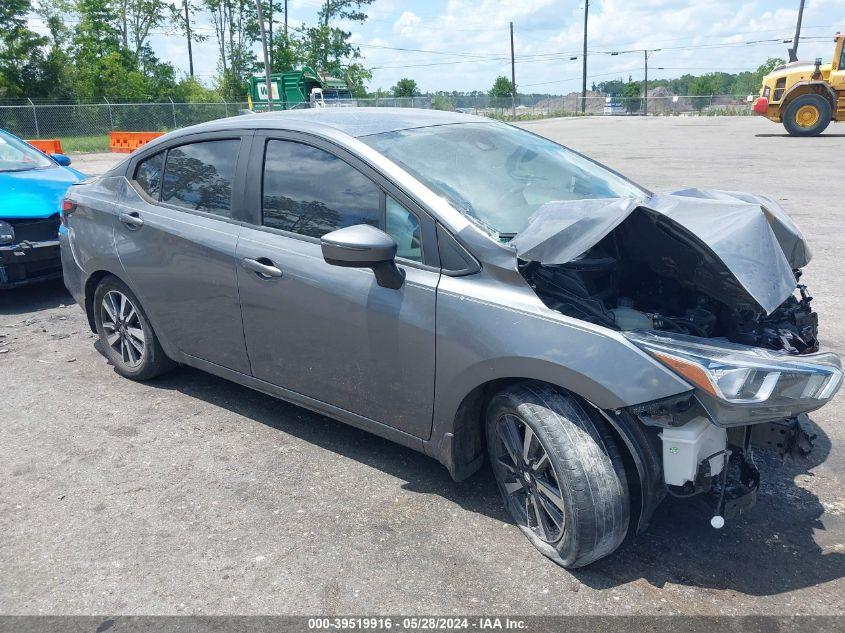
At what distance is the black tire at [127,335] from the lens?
4.52m

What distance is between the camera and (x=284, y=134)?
3658 millimetres

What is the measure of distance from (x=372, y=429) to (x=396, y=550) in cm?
62

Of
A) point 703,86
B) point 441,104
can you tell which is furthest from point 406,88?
point 703,86

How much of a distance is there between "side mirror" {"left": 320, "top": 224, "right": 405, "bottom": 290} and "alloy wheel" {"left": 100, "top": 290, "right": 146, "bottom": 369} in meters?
2.10

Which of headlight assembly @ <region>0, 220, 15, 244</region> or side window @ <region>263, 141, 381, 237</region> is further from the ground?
side window @ <region>263, 141, 381, 237</region>

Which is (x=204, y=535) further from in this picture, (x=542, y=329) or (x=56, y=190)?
(x=56, y=190)

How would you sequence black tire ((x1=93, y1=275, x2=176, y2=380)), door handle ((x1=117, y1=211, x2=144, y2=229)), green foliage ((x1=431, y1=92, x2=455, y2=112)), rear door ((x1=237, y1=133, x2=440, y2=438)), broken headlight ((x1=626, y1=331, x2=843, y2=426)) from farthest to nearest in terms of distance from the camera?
green foliage ((x1=431, y1=92, x2=455, y2=112))
black tire ((x1=93, y1=275, x2=176, y2=380))
door handle ((x1=117, y1=211, x2=144, y2=229))
rear door ((x1=237, y1=133, x2=440, y2=438))
broken headlight ((x1=626, y1=331, x2=843, y2=426))

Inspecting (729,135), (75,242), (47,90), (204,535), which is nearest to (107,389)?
(75,242)

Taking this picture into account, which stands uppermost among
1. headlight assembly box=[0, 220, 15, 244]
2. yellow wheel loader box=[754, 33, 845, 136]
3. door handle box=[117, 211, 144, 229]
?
yellow wheel loader box=[754, 33, 845, 136]

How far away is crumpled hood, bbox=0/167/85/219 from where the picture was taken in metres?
6.37

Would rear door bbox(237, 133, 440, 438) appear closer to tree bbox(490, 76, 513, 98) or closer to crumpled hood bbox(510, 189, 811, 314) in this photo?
crumpled hood bbox(510, 189, 811, 314)

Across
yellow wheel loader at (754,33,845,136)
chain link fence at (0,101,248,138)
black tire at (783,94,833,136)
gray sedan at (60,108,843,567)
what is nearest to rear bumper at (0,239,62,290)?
gray sedan at (60,108,843,567)

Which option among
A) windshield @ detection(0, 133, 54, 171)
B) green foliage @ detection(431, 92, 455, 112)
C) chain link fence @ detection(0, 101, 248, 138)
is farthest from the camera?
green foliage @ detection(431, 92, 455, 112)

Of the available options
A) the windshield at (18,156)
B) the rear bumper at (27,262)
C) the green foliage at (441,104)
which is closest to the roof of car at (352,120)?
the rear bumper at (27,262)
